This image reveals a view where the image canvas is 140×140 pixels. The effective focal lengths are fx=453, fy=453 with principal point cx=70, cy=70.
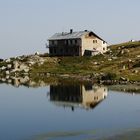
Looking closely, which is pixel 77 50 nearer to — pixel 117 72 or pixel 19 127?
pixel 117 72

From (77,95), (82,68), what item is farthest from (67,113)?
(82,68)

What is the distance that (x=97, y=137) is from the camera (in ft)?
158

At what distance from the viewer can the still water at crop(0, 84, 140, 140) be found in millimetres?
51188

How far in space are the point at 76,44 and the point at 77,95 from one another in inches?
2741

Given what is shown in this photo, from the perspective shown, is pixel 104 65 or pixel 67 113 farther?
pixel 104 65

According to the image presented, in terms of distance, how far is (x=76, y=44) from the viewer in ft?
511

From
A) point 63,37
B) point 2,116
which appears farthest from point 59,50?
point 2,116

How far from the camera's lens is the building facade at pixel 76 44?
155625mm

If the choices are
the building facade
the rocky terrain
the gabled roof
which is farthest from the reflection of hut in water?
the gabled roof

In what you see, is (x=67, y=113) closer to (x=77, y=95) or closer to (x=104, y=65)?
(x=77, y=95)

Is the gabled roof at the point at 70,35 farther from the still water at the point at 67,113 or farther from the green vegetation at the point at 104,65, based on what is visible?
the still water at the point at 67,113

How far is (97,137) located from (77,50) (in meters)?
109

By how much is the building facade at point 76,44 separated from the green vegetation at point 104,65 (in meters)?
5.60

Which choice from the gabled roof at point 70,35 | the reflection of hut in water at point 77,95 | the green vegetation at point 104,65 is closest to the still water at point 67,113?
the reflection of hut in water at point 77,95
